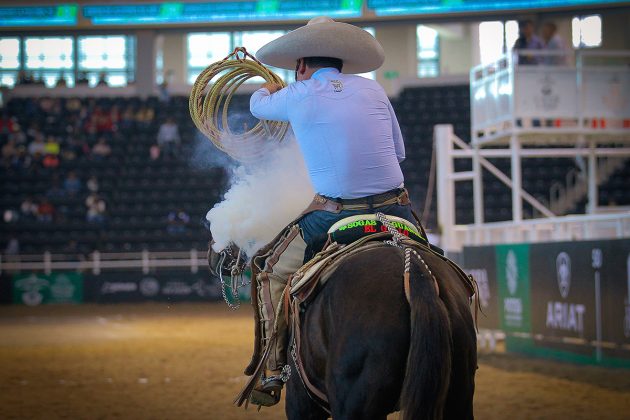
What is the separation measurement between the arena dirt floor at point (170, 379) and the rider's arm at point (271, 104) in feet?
7.85

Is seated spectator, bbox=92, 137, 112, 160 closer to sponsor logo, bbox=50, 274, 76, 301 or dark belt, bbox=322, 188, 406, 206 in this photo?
sponsor logo, bbox=50, 274, 76, 301

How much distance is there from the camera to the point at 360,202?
14.1ft

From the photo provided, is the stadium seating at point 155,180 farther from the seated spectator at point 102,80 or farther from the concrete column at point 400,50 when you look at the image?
the concrete column at point 400,50

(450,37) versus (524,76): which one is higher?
(450,37)

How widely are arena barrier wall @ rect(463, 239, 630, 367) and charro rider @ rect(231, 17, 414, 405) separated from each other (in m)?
6.24

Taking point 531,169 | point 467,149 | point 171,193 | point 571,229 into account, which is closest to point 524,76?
point 467,149

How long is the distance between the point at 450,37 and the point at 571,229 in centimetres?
2223

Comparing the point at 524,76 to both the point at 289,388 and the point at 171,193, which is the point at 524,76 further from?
the point at 171,193

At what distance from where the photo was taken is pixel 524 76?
13828 millimetres

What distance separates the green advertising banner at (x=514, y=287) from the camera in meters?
12.0

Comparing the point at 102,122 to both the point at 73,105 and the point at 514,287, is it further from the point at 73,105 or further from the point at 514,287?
the point at 514,287

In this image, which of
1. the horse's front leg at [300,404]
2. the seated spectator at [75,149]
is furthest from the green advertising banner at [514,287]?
the seated spectator at [75,149]

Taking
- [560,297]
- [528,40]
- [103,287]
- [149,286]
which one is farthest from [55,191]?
[560,297]

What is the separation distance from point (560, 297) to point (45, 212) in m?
18.6
